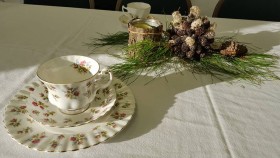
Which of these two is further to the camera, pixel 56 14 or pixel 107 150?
pixel 56 14

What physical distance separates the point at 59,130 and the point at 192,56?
38 centimetres

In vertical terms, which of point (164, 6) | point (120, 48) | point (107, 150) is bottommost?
point (107, 150)

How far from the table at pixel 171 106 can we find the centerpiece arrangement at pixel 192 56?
3 centimetres

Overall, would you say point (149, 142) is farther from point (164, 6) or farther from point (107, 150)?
point (164, 6)

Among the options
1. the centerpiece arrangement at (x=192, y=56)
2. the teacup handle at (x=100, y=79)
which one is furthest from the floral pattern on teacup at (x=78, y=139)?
the centerpiece arrangement at (x=192, y=56)

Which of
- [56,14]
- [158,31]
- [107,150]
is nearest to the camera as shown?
[107,150]

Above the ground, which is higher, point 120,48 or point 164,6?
point 164,6

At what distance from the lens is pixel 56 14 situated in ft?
3.37

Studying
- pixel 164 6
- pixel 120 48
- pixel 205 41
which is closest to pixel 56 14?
pixel 120 48

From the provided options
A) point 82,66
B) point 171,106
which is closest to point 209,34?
point 171,106

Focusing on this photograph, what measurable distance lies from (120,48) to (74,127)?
36 centimetres

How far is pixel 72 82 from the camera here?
515 millimetres

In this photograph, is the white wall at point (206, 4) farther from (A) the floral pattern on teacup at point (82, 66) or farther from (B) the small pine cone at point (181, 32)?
(A) the floral pattern on teacup at point (82, 66)

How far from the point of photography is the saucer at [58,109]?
51 centimetres
